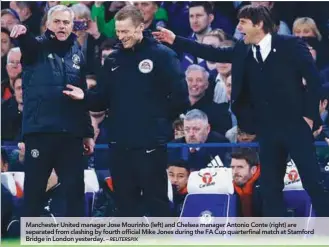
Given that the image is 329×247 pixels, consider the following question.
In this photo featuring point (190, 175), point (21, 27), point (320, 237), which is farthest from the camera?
point (190, 175)

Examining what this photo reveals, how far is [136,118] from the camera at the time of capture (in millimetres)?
10156

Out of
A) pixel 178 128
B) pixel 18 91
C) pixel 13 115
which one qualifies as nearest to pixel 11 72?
pixel 18 91

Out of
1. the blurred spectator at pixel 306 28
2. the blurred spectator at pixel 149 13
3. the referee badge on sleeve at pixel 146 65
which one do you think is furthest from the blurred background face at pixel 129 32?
the blurred spectator at pixel 306 28

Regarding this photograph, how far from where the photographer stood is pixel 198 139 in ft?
38.0

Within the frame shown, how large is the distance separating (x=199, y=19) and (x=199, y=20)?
0.03 feet

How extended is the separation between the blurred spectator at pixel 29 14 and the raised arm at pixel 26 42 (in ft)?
6.11

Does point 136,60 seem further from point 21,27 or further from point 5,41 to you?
point 5,41

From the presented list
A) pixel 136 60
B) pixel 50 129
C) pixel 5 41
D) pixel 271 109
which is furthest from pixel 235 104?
pixel 5 41

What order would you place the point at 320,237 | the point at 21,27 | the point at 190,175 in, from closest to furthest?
the point at 21,27, the point at 320,237, the point at 190,175

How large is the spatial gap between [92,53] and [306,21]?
7.25 ft

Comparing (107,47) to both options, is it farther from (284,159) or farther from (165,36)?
(284,159)

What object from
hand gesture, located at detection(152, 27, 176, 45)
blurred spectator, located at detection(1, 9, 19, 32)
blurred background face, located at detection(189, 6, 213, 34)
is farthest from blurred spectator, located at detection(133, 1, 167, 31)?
blurred spectator, located at detection(1, 9, 19, 32)

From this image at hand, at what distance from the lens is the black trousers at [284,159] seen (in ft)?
32.9

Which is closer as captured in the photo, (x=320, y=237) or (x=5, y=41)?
(x=320, y=237)
